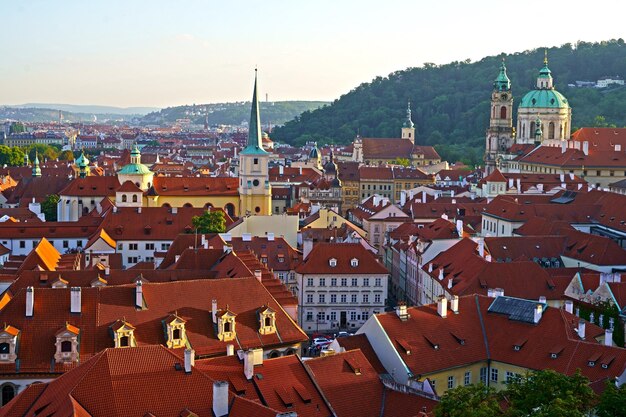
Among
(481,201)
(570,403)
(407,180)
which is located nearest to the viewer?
(570,403)

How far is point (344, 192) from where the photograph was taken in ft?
460

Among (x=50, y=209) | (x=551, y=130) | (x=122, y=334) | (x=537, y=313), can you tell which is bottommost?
(x=50, y=209)

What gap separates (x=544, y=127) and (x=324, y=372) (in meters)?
123

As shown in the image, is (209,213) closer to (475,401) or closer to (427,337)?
(427,337)

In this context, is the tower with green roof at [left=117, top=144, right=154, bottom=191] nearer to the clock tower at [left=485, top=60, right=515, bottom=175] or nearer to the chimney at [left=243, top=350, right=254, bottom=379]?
the clock tower at [left=485, top=60, right=515, bottom=175]

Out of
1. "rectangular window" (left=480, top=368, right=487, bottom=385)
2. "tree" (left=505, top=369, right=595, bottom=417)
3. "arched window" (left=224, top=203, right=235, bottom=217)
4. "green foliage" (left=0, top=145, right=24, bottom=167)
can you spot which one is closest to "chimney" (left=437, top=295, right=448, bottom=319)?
"rectangular window" (left=480, top=368, right=487, bottom=385)

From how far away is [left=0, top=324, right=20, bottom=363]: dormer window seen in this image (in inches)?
1586

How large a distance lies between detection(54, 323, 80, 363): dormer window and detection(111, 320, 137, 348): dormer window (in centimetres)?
164

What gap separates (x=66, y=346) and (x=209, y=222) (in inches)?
1710

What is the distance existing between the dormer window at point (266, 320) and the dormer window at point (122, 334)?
6306 mm

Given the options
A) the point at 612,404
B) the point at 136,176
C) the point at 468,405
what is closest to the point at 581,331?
the point at 612,404

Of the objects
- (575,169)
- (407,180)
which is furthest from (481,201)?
(407,180)

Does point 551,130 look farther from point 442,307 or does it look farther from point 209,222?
point 442,307

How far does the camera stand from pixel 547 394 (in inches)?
1196
